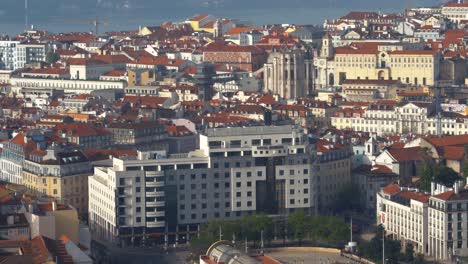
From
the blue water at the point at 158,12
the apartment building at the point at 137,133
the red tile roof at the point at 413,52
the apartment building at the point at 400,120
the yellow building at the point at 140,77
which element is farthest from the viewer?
the blue water at the point at 158,12

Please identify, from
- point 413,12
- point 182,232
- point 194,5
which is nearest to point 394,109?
point 182,232

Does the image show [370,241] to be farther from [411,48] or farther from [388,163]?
[411,48]

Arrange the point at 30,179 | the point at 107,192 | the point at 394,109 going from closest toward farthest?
the point at 107,192 < the point at 30,179 < the point at 394,109

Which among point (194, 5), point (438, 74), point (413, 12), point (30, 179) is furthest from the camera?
point (194, 5)

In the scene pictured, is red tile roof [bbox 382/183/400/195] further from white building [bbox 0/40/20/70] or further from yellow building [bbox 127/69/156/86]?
white building [bbox 0/40/20/70]

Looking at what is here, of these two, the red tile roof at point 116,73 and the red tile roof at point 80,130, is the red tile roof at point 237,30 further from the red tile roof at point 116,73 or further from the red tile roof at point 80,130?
the red tile roof at point 80,130

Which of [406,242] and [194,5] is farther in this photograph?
[194,5]

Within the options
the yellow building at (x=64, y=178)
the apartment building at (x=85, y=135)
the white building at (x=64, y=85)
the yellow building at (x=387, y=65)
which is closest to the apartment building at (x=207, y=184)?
the yellow building at (x=64, y=178)
